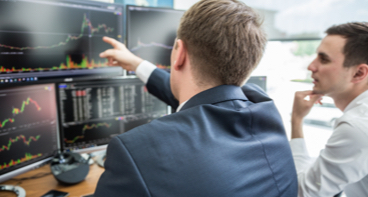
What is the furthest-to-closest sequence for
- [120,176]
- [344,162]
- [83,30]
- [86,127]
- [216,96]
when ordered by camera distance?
1. [86,127]
2. [83,30]
3. [344,162]
4. [216,96]
5. [120,176]

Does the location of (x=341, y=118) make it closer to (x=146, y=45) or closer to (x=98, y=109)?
(x=146, y=45)

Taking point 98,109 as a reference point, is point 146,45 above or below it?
above

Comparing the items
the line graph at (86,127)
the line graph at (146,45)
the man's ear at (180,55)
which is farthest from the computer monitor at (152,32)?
the man's ear at (180,55)

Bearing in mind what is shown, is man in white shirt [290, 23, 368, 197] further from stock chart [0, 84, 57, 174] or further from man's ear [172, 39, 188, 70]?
stock chart [0, 84, 57, 174]

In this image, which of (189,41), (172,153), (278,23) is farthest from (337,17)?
(172,153)

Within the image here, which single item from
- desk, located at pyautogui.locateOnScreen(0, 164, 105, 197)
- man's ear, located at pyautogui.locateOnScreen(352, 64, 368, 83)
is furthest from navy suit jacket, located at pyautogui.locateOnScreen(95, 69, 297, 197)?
man's ear, located at pyautogui.locateOnScreen(352, 64, 368, 83)

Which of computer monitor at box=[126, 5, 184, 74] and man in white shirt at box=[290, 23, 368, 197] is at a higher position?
computer monitor at box=[126, 5, 184, 74]

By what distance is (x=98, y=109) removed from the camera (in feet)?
4.00

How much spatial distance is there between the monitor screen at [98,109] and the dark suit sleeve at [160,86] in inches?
2.8

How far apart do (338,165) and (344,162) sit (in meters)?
0.03

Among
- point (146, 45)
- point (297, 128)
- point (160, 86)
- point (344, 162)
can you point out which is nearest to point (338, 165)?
point (344, 162)

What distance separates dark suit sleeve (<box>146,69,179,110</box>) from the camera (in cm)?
125

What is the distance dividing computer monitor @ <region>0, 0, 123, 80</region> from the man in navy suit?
527 millimetres

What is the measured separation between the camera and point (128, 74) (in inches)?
51.3
